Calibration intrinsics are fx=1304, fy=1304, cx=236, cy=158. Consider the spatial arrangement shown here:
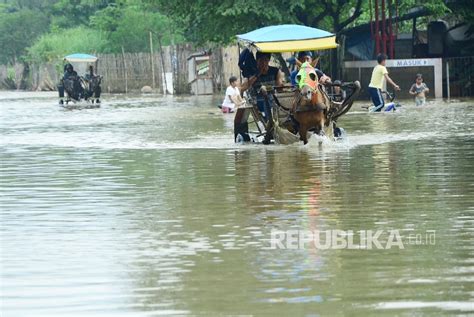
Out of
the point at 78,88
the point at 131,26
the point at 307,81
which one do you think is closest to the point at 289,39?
the point at 307,81

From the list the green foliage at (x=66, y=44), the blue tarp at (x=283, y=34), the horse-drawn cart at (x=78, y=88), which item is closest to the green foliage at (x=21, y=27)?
the green foliage at (x=66, y=44)

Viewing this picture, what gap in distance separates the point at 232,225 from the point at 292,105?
30.8 ft

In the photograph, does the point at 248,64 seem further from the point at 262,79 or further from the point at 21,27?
the point at 21,27

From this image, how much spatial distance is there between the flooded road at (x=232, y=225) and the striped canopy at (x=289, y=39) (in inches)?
73.1

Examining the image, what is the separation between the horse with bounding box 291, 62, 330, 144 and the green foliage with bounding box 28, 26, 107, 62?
52476 millimetres

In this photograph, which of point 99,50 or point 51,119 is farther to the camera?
point 99,50

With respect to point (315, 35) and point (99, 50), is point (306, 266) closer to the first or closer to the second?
point (315, 35)

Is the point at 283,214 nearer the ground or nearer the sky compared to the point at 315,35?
nearer the ground

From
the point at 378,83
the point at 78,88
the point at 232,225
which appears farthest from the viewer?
the point at 78,88

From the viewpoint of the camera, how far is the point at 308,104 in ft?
63.8

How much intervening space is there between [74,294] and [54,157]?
11953 millimetres

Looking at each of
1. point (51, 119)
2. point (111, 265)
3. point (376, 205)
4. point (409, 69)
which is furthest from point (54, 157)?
point (409, 69)

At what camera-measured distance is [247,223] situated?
10867mm

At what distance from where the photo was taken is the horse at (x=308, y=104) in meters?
19.1
